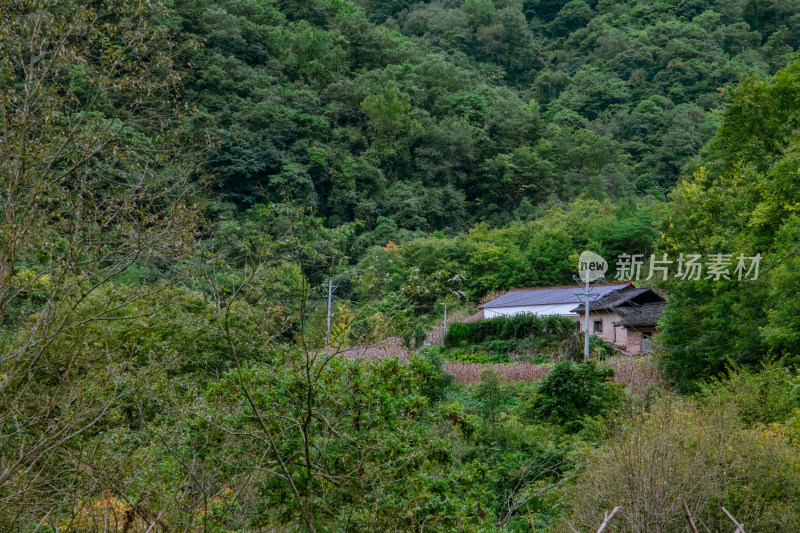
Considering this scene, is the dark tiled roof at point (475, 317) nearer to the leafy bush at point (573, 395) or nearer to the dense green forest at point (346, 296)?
the dense green forest at point (346, 296)

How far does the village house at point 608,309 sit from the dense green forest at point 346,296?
81.3 inches

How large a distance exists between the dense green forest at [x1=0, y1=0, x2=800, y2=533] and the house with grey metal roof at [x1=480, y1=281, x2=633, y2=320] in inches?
113

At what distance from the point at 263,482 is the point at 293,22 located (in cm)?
6181

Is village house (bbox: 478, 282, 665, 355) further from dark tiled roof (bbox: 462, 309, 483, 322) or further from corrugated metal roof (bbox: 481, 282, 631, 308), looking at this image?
dark tiled roof (bbox: 462, 309, 483, 322)

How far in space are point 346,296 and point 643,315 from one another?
12.3m

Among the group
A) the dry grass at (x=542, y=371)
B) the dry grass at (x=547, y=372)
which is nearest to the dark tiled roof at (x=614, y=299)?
the dry grass at (x=542, y=371)

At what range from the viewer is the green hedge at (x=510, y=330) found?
28281 mm

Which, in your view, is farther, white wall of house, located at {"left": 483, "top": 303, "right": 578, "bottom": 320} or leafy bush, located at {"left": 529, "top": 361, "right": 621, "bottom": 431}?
white wall of house, located at {"left": 483, "top": 303, "right": 578, "bottom": 320}

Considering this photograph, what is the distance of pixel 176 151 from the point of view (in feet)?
18.4

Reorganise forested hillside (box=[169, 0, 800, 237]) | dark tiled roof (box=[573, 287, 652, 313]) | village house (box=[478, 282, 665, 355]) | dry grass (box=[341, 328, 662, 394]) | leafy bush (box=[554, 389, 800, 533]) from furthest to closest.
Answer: forested hillside (box=[169, 0, 800, 237]), dark tiled roof (box=[573, 287, 652, 313]), village house (box=[478, 282, 665, 355]), dry grass (box=[341, 328, 662, 394]), leafy bush (box=[554, 389, 800, 533])

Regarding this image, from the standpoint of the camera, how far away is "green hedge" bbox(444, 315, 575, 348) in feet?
92.8

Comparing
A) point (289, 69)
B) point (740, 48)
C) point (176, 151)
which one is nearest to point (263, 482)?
point (176, 151)

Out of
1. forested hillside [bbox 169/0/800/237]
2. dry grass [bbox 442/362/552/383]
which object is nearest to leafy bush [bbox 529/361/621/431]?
dry grass [bbox 442/362/552/383]

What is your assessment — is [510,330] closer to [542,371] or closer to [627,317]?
[627,317]
